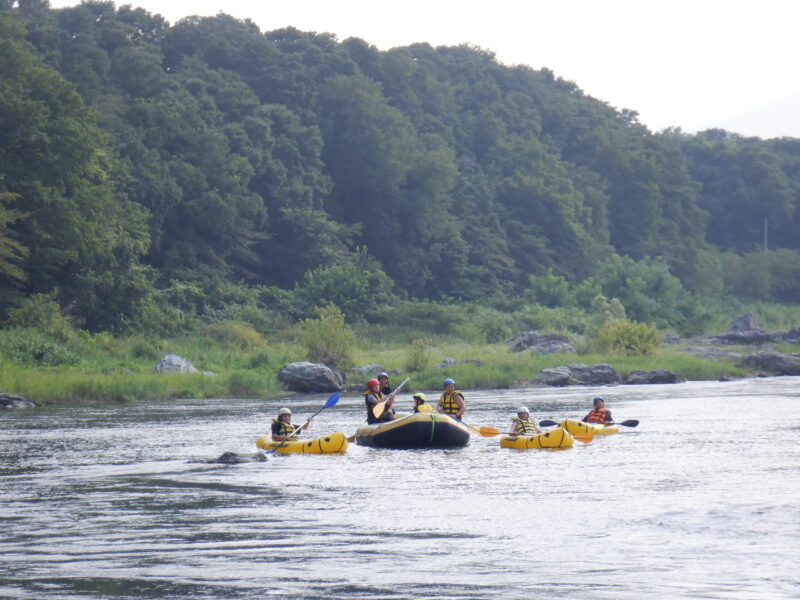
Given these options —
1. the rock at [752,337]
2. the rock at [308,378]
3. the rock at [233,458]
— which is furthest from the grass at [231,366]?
the rock at [233,458]

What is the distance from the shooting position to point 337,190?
6944cm

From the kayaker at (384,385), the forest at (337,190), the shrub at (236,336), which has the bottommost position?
the kayaker at (384,385)

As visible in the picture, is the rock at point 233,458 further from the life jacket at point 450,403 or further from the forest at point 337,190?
the forest at point 337,190

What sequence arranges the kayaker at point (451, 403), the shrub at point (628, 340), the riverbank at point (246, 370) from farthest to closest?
the shrub at point (628, 340), the riverbank at point (246, 370), the kayaker at point (451, 403)

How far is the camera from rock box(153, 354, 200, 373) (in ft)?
127

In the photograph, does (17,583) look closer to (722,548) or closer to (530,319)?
(722,548)

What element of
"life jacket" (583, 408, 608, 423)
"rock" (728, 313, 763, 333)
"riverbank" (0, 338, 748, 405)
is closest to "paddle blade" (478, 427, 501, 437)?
"life jacket" (583, 408, 608, 423)

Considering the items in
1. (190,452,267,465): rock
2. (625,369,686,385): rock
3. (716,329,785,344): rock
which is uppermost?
(716,329,785,344): rock

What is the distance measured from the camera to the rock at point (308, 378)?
38312 millimetres

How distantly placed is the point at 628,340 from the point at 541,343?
4659 mm

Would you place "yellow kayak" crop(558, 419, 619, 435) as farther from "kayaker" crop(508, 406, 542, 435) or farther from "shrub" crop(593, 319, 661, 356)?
"shrub" crop(593, 319, 661, 356)

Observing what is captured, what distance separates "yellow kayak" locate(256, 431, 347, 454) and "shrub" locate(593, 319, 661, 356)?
89.9 feet

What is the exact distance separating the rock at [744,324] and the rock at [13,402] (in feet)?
138

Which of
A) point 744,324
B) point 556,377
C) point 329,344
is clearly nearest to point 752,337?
point 744,324
